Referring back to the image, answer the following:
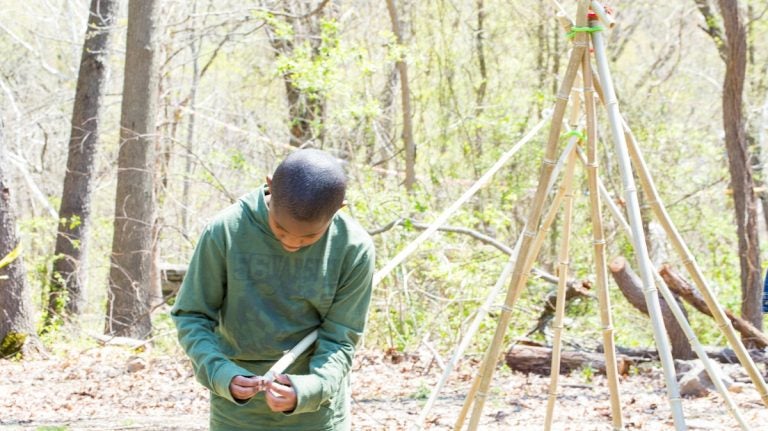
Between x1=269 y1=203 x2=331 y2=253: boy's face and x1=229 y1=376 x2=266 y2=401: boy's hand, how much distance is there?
1.12 ft

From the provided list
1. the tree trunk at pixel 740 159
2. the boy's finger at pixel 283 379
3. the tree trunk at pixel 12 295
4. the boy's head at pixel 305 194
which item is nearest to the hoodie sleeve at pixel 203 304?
the boy's finger at pixel 283 379

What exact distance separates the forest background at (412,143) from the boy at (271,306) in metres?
5.36

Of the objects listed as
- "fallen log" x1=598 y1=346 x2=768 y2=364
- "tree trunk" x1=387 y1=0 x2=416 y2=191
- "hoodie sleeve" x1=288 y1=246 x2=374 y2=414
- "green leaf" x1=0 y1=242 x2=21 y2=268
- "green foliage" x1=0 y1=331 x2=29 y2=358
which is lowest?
"green foliage" x1=0 y1=331 x2=29 y2=358

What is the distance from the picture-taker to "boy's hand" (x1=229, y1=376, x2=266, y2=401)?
2.30m

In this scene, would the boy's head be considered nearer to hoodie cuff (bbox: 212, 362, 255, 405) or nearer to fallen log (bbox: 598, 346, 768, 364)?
hoodie cuff (bbox: 212, 362, 255, 405)

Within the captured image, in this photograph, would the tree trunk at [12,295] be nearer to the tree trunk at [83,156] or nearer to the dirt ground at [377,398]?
the dirt ground at [377,398]

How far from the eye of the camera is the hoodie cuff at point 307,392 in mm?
2352

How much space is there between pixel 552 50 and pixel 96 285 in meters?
7.58

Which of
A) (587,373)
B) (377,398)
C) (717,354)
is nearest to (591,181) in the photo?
(377,398)

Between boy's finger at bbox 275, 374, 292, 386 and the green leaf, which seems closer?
boy's finger at bbox 275, 374, 292, 386

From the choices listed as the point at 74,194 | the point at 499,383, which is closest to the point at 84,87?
the point at 74,194

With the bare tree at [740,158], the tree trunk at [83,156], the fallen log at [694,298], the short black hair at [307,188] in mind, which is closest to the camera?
the short black hair at [307,188]

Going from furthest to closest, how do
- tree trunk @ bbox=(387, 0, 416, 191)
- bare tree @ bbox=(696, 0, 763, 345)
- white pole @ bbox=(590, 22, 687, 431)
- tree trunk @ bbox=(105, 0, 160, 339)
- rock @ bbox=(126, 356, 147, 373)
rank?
1. tree trunk @ bbox=(387, 0, 416, 191)
2. tree trunk @ bbox=(105, 0, 160, 339)
3. rock @ bbox=(126, 356, 147, 373)
4. bare tree @ bbox=(696, 0, 763, 345)
5. white pole @ bbox=(590, 22, 687, 431)

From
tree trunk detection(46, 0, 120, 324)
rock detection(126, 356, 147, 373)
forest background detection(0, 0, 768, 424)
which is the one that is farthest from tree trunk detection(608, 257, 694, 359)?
tree trunk detection(46, 0, 120, 324)
